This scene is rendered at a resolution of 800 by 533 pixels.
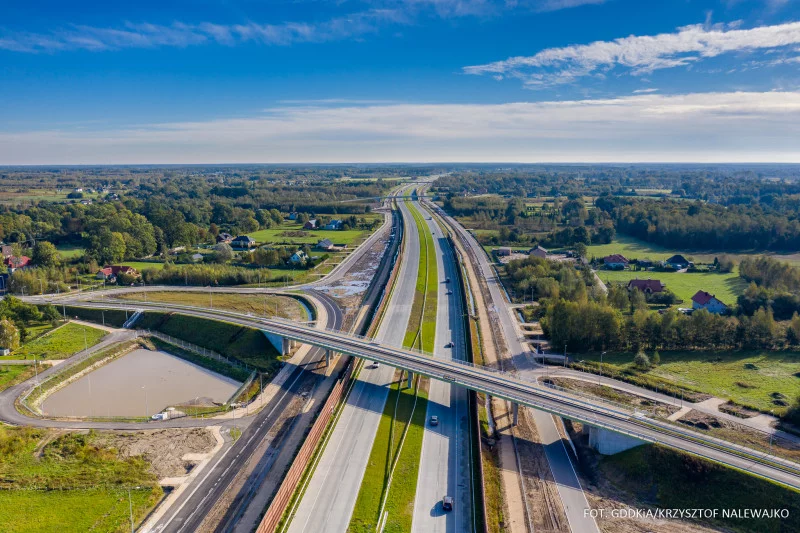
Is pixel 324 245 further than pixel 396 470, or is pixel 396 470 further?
pixel 324 245

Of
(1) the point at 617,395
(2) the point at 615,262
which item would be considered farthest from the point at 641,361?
(2) the point at 615,262

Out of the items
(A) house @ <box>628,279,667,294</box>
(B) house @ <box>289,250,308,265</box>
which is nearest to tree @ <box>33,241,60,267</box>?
(B) house @ <box>289,250,308,265</box>

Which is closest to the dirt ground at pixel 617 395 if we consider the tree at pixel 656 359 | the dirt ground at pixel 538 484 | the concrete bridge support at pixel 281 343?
the dirt ground at pixel 538 484

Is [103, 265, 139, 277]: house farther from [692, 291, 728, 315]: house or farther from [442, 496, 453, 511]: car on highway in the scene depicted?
[692, 291, 728, 315]: house

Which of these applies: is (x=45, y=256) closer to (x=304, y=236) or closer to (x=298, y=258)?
(x=298, y=258)

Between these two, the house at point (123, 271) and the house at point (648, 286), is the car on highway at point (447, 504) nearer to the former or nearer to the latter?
the house at point (648, 286)

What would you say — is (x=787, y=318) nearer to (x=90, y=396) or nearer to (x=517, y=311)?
(x=517, y=311)
